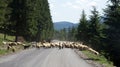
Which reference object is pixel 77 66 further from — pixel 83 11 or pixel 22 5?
pixel 83 11

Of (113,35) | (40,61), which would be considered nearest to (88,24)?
(113,35)

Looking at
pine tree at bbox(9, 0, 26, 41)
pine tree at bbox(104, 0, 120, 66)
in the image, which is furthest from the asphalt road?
pine tree at bbox(9, 0, 26, 41)

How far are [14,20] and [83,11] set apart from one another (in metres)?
59.1

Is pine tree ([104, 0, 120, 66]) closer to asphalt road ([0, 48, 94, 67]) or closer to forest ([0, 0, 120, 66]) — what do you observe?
forest ([0, 0, 120, 66])

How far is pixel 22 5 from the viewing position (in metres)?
71.6

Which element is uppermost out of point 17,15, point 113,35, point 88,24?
point 17,15

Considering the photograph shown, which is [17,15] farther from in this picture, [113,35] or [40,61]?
[40,61]

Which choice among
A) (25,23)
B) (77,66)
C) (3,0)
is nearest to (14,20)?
(25,23)

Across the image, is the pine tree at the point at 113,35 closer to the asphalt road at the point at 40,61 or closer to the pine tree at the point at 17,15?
the asphalt road at the point at 40,61

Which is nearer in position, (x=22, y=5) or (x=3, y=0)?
(x=3, y=0)

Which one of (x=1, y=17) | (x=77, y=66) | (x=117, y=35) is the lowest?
(x=77, y=66)

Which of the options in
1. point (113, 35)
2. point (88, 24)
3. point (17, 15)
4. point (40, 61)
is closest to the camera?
point (40, 61)

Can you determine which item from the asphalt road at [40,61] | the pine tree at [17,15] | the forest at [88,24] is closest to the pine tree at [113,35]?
the forest at [88,24]

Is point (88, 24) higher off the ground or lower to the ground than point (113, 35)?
higher
